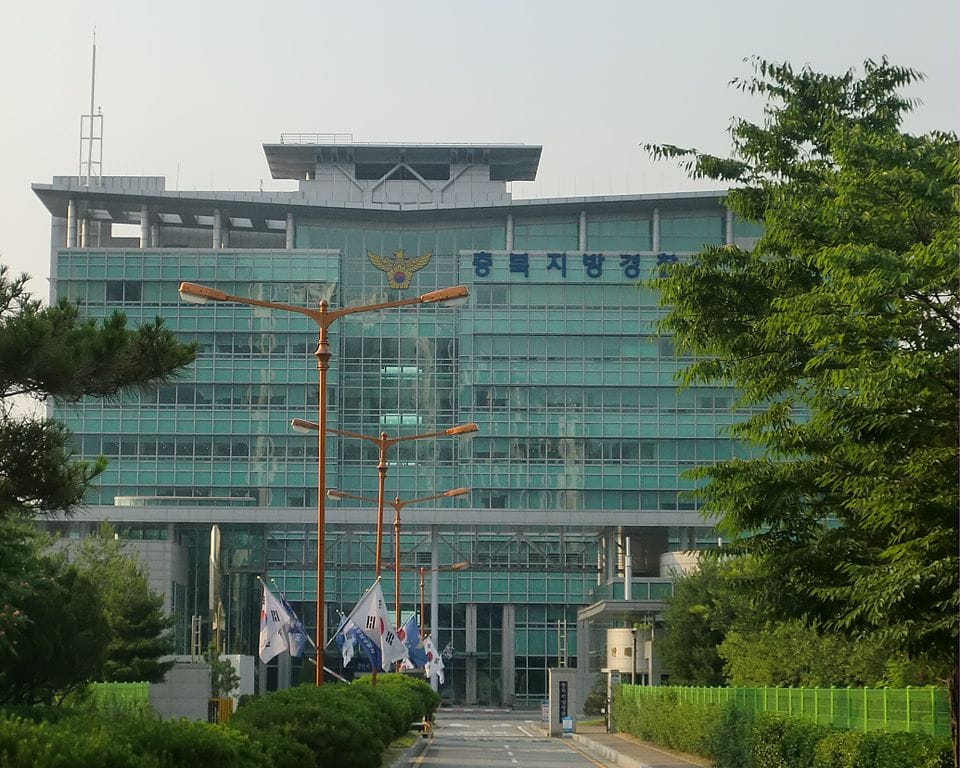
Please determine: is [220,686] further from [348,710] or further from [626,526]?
[626,526]

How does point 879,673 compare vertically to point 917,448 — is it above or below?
below

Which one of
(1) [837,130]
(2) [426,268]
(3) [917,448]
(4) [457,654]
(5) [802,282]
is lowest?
(4) [457,654]

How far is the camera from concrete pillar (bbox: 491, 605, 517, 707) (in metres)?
125

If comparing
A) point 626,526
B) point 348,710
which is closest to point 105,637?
point 348,710

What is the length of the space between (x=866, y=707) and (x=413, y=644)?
3439 cm

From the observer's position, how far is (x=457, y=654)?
12588 centimetres

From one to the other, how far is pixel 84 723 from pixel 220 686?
48595 millimetres

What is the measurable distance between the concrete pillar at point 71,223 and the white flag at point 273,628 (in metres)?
88.1

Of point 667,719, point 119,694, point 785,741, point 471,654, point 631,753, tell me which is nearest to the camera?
point 785,741

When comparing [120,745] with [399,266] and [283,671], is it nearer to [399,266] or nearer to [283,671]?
[283,671]

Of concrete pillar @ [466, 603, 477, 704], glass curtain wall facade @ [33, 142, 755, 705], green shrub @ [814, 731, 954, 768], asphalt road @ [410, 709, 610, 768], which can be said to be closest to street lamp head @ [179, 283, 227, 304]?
green shrub @ [814, 731, 954, 768]

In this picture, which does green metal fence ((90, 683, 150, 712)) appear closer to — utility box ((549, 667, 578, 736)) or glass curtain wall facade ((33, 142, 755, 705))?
utility box ((549, 667, 578, 736))

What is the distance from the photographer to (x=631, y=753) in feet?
163

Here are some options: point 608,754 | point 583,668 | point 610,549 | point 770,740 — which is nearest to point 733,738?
point 770,740
